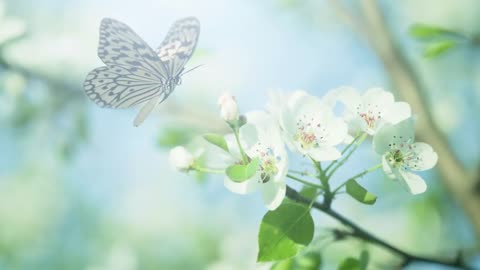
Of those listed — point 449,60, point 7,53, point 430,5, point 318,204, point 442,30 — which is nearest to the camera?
point 318,204

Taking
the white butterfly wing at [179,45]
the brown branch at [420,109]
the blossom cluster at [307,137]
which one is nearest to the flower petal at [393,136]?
the blossom cluster at [307,137]

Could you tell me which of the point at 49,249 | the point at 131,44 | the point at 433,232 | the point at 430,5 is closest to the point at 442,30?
the point at 131,44

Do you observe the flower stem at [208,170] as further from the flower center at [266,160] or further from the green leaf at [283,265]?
the green leaf at [283,265]

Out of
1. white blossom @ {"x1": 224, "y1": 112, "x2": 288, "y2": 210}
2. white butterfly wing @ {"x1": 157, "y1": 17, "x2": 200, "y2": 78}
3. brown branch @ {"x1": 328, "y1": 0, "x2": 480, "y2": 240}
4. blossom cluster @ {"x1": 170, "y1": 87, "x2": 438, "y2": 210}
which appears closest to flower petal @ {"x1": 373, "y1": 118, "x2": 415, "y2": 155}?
blossom cluster @ {"x1": 170, "y1": 87, "x2": 438, "y2": 210}

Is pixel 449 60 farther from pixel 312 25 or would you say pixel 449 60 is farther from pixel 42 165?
pixel 42 165

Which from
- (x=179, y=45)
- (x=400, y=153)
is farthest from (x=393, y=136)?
(x=179, y=45)

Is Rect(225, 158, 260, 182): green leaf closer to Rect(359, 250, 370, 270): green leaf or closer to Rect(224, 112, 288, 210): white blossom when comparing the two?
Rect(224, 112, 288, 210): white blossom
